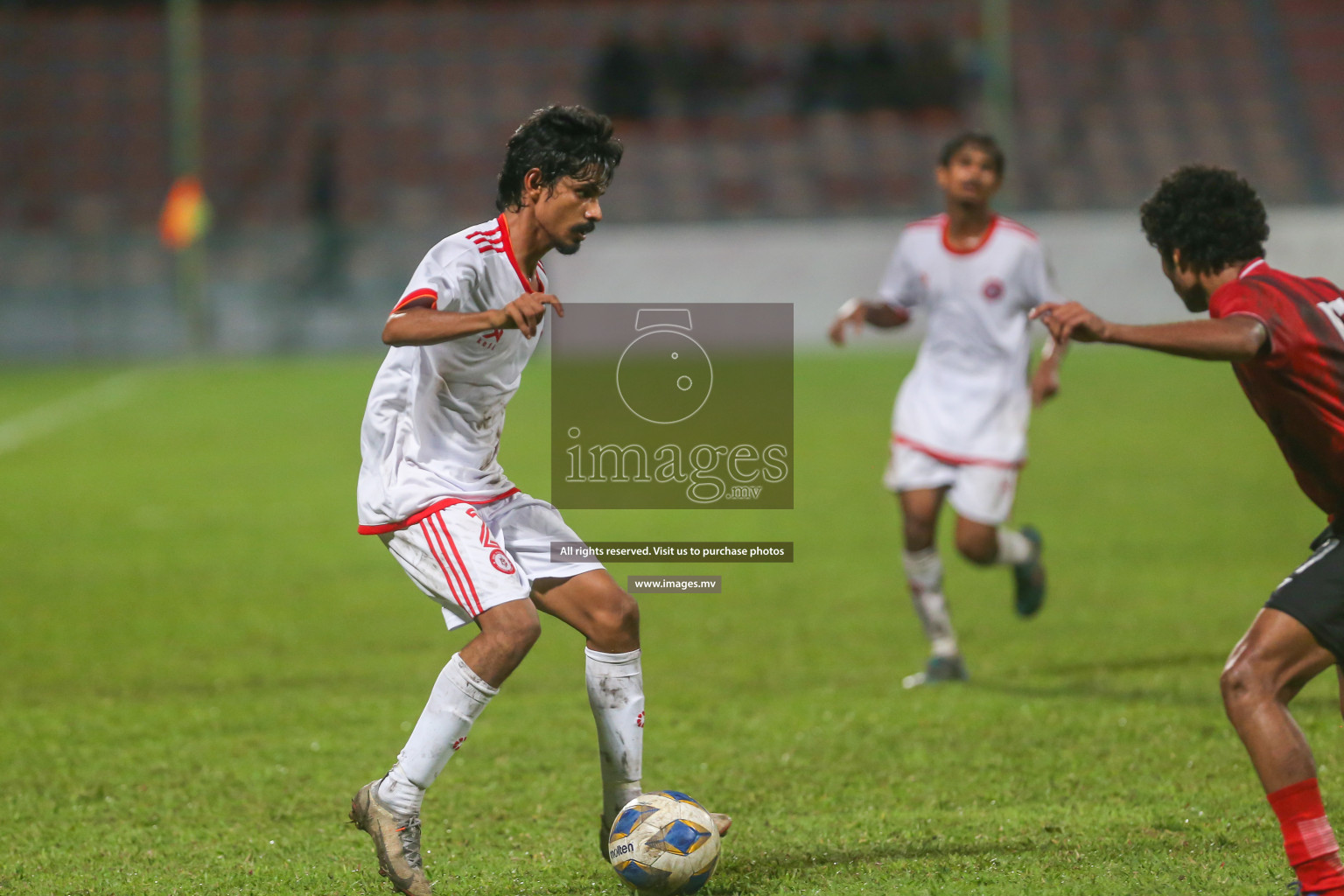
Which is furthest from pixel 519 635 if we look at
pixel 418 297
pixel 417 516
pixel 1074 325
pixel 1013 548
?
pixel 1013 548

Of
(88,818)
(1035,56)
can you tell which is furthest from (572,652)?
(1035,56)

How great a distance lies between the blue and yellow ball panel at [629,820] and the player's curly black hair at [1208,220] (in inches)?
73.3

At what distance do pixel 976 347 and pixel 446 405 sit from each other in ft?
10.9

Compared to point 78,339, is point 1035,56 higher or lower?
higher

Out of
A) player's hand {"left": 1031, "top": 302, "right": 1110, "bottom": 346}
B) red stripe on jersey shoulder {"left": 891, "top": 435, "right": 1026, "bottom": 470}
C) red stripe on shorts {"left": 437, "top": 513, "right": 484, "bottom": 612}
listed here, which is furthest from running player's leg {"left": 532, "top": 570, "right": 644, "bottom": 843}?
red stripe on jersey shoulder {"left": 891, "top": 435, "right": 1026, "bottom": 470}

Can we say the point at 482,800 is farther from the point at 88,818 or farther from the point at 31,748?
the point at 31,748

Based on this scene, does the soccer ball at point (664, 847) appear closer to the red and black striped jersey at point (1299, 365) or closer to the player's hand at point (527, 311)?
the player's hand at point (527, 311)

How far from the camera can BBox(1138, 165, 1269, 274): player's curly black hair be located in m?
3.68

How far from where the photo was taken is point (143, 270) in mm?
27859

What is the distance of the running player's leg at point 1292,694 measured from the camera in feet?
11.3

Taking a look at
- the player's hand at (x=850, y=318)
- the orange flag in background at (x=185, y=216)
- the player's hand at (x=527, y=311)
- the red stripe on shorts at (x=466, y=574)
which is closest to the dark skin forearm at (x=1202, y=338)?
the player's hand at (x=527, y=311)

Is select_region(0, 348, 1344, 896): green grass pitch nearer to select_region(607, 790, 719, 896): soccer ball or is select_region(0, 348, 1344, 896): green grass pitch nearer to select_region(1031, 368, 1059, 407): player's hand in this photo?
select_region(607, 790, 719, 896): soccer ball

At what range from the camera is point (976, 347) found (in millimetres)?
6703

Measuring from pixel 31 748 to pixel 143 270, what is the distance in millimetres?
23827
